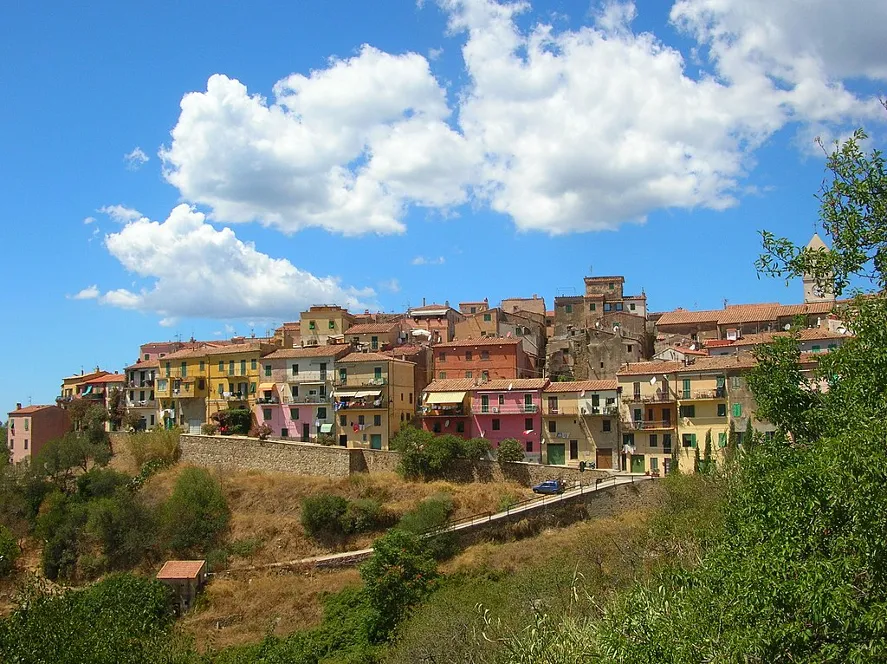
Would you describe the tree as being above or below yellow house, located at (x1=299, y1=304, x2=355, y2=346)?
below

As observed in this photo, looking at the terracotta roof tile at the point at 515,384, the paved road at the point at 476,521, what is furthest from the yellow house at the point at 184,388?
the terracotta roof tile at the point at 515,384

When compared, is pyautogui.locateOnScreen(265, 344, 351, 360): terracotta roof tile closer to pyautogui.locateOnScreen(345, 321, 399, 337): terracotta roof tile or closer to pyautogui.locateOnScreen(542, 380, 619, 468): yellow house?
pyautogui.locateOnScreen(345, 321, 399, 337): terracotta roof tile

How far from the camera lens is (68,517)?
54094mm

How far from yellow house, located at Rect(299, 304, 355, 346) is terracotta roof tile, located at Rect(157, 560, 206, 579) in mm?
25732

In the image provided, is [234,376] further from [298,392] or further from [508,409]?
[508,409]

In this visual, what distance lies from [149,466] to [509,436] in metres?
26.8

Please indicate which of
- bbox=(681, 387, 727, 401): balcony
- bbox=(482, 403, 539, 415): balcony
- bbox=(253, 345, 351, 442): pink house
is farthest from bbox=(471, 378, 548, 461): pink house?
bbox=(253, 345, 351, 442): pink house

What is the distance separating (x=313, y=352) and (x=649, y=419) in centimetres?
2497

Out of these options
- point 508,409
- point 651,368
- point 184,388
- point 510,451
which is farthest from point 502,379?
point 184,388

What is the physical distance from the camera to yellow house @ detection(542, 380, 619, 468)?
167 feet

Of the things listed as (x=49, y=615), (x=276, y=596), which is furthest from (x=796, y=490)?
(x=276, y=596)

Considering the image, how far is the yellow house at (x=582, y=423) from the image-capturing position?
167 feet

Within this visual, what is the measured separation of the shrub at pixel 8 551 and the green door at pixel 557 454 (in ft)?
109

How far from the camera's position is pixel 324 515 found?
1882 inches
